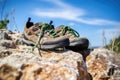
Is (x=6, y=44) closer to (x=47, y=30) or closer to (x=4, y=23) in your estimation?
A: (x=47, y=30)

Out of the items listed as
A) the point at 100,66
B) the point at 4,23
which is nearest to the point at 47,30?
the point at 100,66

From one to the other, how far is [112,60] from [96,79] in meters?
0.46

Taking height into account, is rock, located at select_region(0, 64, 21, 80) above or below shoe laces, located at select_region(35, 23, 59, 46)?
below

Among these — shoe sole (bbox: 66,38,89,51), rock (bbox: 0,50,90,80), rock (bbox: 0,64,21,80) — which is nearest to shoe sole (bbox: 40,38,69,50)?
shoe sole (bbox: 66,38,89,51)

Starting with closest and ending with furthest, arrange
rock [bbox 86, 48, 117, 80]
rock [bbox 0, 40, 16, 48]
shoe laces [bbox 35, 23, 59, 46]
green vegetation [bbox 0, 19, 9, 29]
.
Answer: rock [bbox 0, 40, 16, 48]
rock [bbox 86, 48, 117, 80]
shoe laces [bbox 35, 23, 59, 46]
green vegetation [bbox 0, 19, 9, 29]

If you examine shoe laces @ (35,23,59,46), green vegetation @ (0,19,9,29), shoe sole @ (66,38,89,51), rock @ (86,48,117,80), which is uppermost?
green vegetation @ (0,19,9,29)

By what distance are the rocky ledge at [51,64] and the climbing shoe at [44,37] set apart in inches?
3.8

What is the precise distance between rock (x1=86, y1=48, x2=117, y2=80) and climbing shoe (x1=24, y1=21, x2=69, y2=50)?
48 centimetres

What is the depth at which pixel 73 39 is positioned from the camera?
3619mm

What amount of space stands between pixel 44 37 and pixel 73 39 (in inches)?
15.3

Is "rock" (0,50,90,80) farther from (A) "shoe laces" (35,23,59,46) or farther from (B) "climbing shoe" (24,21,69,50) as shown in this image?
(A) "shoe laces" (35,23,59,46)

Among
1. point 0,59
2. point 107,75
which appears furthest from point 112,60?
point 0,59

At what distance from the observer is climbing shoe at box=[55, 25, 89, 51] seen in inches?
140

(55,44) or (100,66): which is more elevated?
(55,44)
